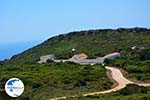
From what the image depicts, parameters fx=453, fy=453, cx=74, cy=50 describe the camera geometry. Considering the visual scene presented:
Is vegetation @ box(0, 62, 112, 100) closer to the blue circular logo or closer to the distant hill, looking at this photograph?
the blue circular logo

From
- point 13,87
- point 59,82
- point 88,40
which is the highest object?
point 88,40

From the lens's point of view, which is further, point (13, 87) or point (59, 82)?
point (59, 82)

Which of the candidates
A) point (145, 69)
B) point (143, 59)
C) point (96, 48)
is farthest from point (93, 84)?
point (96, 48)

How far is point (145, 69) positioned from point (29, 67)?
16419 mm

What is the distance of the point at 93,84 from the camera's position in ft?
145

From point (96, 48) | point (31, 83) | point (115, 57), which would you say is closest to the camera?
point (31, 83)

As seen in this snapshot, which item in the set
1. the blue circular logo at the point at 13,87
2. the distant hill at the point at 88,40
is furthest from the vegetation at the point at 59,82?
the distant hill at the point at 88,40

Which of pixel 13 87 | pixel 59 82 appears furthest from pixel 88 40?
pixel 13 87

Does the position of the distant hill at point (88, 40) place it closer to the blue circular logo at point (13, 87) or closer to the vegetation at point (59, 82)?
the vegetation at point (59, 82)

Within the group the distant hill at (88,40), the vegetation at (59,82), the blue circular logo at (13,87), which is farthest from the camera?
the distant hill at (88,40)

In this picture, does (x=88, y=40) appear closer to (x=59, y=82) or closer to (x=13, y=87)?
(x=59, y=82)

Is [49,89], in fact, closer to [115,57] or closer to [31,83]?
[31,83]

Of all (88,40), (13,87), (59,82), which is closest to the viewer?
(13,87)

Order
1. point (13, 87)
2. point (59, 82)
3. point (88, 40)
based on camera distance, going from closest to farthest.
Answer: point (13, 87), point (59, 82), point (88, 40)
